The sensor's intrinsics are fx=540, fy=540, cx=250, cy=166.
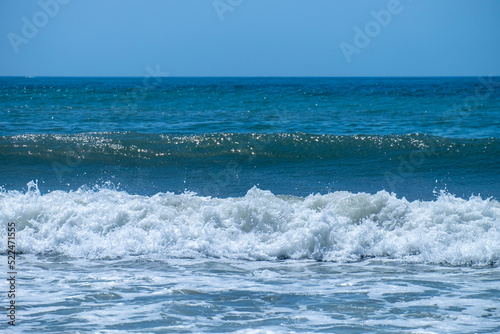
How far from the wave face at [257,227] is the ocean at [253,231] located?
0.07 feet

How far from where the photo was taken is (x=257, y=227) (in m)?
7.82

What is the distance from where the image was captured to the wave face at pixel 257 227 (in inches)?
278

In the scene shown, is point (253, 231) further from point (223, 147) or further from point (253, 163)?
point (223, 147)

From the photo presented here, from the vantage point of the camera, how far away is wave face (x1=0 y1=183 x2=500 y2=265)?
23.2 ft

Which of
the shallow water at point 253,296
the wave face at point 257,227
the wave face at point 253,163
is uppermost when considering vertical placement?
the wave face at point 253,163

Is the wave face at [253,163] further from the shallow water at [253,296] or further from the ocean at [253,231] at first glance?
the shallow water at [253,296]

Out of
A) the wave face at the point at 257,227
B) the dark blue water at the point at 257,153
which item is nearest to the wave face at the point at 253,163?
the dark blue water at the point at 257,153

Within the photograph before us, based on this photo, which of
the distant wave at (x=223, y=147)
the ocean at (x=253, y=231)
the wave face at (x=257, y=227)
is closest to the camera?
the ocean at (x=253, y=231)

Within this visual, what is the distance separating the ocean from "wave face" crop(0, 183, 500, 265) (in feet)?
0.07

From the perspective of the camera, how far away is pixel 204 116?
19.8 m

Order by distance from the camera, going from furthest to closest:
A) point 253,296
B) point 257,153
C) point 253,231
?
point 257,153 < point 253,231 < point 253,296

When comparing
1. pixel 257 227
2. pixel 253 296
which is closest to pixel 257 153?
pixel 257 227

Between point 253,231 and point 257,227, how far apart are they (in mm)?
102

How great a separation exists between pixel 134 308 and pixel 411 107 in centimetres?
1973
